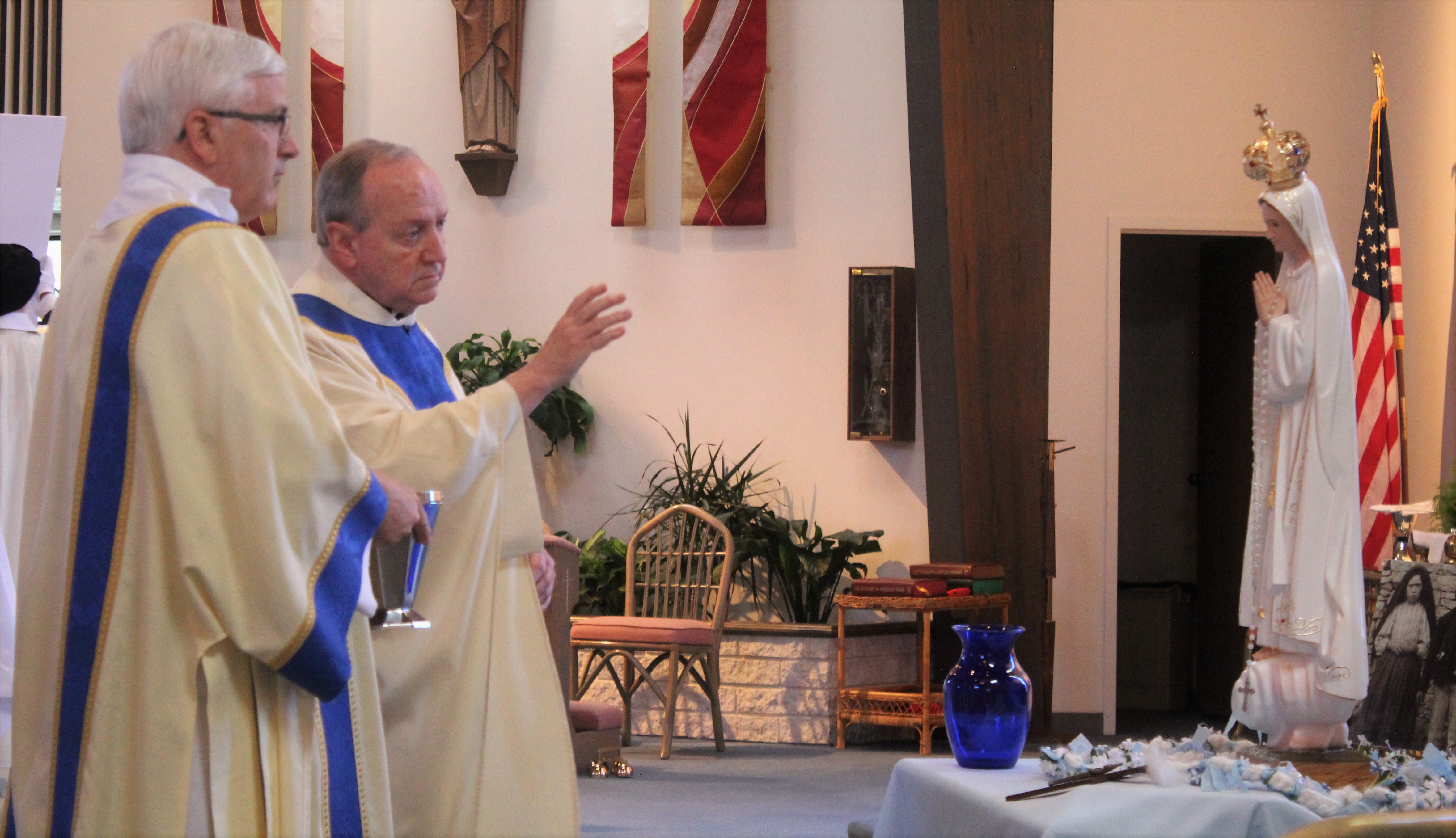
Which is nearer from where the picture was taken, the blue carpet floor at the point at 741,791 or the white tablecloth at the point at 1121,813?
the white tablecloth at the point at 1121,813

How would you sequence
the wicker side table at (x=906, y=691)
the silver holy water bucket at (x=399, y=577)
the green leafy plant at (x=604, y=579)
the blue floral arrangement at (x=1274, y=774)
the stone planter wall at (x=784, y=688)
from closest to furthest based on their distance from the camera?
1. the silver holy water bucket at (x=399, y=577)
2. the blue floral arrangement at (x=1274, y=774)
3. the wicker side table at (x=906, y=691)
4. the stone planter wall at (x=784, y=688)
5. the green leafy plant at (x=604, y=579)

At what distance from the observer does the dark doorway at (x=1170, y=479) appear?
807cm

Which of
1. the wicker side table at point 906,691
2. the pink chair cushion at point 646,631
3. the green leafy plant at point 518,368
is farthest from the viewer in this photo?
the green leafy plant at point 518,368

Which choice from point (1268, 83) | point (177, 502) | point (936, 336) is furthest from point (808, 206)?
point (177, 502)

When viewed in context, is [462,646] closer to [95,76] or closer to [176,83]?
[176,83]

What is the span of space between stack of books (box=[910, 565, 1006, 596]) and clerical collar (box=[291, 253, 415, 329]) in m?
4.33

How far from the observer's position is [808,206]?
7348 millimetres

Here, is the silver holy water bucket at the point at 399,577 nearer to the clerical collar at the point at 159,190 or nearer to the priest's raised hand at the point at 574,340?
the priest's raised hand at the point at 574,340

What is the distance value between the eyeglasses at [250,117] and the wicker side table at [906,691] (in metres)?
4.72

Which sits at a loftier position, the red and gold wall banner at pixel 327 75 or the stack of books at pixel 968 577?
the red and gold wall banner at pixel 327 75

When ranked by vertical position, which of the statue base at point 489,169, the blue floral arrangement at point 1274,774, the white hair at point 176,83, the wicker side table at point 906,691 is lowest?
the wicker side table at point 906,691

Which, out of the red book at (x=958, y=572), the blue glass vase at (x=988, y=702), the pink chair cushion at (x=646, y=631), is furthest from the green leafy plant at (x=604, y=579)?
the blue glass vase at (x=988, y=702)

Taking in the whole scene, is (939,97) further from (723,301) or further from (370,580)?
(370,580)

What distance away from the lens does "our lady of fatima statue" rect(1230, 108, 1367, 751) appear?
147 inches
